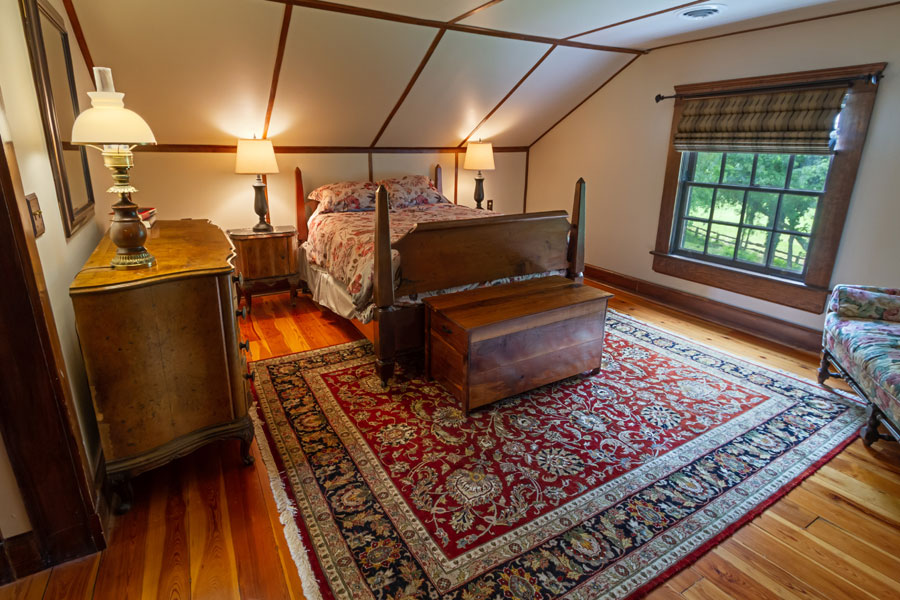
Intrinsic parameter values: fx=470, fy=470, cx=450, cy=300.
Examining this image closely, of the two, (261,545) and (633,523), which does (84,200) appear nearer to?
(261,545)

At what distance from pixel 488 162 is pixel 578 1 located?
2121 millimetres

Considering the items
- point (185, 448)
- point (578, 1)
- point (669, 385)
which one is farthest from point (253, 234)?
point (669, 385)

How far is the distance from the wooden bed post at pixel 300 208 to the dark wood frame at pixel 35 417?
2931 mm

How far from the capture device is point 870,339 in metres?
2.31

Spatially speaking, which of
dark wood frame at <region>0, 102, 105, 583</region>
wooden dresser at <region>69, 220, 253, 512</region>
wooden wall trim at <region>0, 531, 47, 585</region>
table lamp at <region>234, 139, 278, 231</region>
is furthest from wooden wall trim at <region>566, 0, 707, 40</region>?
wooden wall trim at <region>0, 531, 47, 585</region>

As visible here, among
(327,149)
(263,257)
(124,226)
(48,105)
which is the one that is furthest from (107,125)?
(327,149)

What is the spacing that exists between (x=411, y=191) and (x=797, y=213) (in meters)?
3.13

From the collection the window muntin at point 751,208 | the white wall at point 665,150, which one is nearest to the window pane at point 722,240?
the window muntin at point 751,208

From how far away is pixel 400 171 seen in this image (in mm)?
4910

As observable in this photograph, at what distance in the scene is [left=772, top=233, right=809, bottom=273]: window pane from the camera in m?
3.38

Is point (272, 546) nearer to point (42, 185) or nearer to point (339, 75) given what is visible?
point (42, 185)

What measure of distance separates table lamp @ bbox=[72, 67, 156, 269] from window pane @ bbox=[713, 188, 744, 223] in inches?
154

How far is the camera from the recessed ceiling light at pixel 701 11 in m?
2.80

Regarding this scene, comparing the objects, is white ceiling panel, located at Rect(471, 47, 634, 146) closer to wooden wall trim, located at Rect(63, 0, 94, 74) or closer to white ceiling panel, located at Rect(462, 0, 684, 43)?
white ceiling panel, located at Rect(462, 0, 684, 43)
